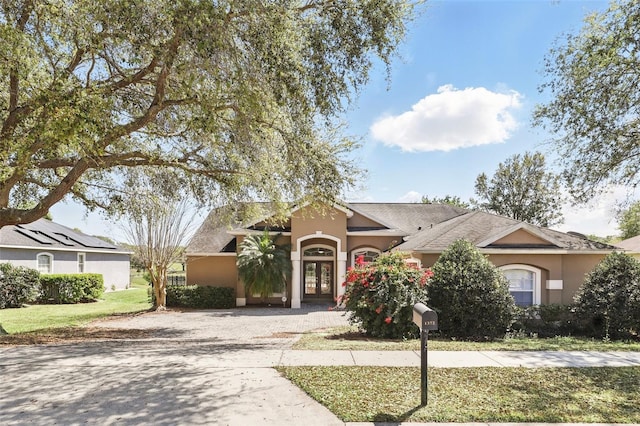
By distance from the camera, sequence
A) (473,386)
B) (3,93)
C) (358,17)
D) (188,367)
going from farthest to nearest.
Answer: (3,93)
(358,17)
(188,367)
(473,386)

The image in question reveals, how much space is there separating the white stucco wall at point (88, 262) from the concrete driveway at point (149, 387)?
17.4 meters

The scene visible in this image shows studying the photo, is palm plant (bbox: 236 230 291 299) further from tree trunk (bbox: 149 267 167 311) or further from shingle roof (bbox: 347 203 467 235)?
shingle roof (bbox: 347 203 467 235)

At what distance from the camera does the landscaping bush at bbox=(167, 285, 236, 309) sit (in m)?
20.8

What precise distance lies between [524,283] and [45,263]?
84.4 ft

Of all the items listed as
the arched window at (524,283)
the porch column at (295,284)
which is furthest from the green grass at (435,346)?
the porch column at (295,284)

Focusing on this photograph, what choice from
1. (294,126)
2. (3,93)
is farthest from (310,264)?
(3,93)

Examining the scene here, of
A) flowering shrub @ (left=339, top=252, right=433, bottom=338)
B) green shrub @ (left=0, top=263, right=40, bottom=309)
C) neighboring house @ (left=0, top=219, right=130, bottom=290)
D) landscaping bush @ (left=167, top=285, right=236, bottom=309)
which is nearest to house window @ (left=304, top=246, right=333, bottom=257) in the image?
landscaping bush @ (left=167, top=285, right=236, bottom=309)

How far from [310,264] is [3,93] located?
16803mm

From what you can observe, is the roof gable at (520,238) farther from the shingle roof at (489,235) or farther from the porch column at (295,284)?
the porch column at (295,284)

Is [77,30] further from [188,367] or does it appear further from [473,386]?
[473,386]

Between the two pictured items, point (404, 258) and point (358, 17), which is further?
point (404, 258)

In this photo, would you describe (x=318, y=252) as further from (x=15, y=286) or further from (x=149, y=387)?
(x=149, y=387)

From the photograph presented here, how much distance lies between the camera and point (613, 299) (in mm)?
11203

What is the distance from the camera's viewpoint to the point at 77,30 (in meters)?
8.23
